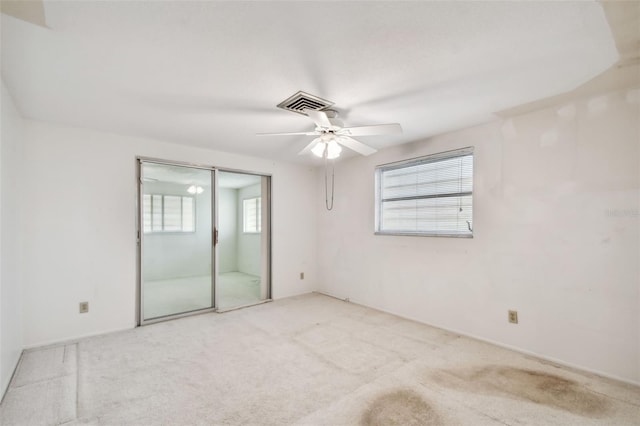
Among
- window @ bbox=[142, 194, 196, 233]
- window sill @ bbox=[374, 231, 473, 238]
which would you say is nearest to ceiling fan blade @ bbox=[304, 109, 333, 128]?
window sill @ bbox=[374, 231, 473, 238]

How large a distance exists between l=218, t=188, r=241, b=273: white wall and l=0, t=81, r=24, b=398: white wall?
3.96 metres

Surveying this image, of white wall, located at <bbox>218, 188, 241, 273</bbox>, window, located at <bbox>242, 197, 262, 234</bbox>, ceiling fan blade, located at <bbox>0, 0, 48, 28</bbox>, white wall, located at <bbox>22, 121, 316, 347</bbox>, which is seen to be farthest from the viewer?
white wall, located at <bbox>218, 188, 241, 273</bbox>

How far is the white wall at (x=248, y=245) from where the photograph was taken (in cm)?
625

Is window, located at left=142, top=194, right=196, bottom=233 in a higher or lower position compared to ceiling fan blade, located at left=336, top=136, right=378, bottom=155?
lower

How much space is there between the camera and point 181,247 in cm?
475

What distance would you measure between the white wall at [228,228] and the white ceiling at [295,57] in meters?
4.02

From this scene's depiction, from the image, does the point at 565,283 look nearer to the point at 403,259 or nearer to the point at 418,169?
the point at 403,259

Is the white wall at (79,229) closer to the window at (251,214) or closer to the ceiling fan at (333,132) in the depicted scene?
the ceiling fan at (333,132)

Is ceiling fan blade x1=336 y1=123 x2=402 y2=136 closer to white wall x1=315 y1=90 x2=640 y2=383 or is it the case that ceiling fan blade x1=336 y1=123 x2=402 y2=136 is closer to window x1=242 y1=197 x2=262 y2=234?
white wall x1=315 y1=90 x2=640 y2=383

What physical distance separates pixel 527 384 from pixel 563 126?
2.11 metres

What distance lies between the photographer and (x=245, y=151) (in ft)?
13.2

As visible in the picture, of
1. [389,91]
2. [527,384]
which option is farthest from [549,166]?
[527,384]

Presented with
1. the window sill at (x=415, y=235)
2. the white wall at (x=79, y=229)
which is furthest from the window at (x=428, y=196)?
the white wall at (x=79, y=229)

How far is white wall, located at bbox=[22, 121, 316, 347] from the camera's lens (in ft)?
9.12
